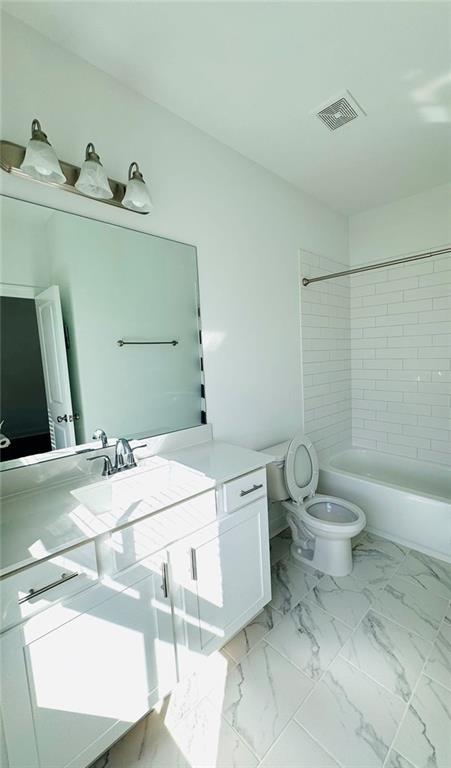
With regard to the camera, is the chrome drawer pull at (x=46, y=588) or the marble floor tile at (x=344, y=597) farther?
the marble floor tile at (x=344, y=597)

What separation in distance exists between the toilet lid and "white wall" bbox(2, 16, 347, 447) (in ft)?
0.72

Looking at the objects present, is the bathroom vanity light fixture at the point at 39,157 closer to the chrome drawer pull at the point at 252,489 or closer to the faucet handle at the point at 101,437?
the faucet handle at the point at 101,437

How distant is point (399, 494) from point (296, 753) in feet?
5.05

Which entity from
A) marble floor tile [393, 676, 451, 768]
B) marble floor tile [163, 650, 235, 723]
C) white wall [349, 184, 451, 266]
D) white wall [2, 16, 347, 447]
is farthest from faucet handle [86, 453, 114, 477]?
white wall [349, 184, 451, 266]

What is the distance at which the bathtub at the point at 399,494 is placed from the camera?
201 cm

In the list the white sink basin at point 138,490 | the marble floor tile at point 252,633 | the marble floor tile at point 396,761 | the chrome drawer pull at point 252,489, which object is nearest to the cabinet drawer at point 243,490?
the chrome drawer pull at point 252,489

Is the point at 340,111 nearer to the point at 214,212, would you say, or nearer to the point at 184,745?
the point at 214,212

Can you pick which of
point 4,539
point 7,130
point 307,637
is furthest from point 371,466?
point 7,130

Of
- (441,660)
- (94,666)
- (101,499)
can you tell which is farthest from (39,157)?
(441,660)

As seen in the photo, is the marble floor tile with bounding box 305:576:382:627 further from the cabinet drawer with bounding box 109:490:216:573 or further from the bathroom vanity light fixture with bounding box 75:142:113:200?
the bathroom vanity light fixture with bounding box 75:142:113:200

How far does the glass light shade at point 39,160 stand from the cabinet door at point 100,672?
1.45 metres

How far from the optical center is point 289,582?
6.05 feet

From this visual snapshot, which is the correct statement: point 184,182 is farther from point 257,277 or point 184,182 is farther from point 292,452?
point 292,452

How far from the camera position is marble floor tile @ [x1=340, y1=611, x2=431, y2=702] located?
1278 mm
